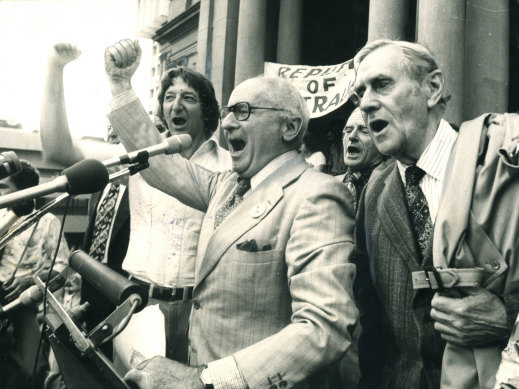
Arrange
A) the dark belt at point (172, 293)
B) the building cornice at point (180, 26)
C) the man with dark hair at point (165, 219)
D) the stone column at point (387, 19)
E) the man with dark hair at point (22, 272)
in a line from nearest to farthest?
the man with dark hair at point (165, 219) < the dark belt at point (172, 293) < the man with dark hair at point (22, 272) < the stone column at point (387, 19) < the building cornice at point (180, 26)

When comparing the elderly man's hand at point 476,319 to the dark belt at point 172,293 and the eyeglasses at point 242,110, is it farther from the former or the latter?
the dark belt at point 172,293

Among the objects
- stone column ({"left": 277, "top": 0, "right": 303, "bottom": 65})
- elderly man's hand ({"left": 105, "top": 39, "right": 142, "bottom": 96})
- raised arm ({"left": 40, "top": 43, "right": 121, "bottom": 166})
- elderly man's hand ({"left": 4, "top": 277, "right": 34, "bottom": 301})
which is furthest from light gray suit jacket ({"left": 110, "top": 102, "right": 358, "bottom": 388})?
stone column ({"left": 277, "top": 0, "right": 303, "bottom": 65})

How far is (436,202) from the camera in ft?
6.08

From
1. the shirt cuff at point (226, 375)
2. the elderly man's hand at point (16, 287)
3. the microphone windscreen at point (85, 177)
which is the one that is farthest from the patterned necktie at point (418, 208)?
the elderly man's hand at point (16, 287)

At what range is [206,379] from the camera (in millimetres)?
1599

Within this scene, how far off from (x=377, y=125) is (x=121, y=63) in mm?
1168

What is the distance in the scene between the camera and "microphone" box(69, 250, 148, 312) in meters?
1.75

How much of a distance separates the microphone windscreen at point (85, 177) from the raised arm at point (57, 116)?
0.91 metres

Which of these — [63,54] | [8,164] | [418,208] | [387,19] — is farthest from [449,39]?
[8,164]

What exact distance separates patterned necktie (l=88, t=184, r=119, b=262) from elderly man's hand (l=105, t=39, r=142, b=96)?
1.41 m

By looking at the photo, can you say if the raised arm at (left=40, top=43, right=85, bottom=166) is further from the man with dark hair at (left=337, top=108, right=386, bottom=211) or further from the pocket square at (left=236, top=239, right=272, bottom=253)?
the man with dark hair at (left=337, top=108, right=386, bottom=211)

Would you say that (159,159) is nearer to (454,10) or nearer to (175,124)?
(175,124)

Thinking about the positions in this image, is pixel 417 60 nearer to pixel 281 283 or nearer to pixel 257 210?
pixel 257 210

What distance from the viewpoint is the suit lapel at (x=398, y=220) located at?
184cm
